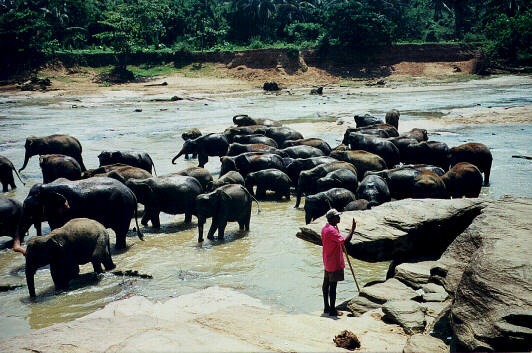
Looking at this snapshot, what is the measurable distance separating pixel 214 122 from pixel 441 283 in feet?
81.1

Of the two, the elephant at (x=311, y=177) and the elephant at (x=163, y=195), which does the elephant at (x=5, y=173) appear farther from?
the elephant at (x=311, y=177)

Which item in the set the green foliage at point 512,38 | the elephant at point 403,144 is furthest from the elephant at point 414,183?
the green foliage at point 512,38

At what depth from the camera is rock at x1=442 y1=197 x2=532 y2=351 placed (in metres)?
5.11

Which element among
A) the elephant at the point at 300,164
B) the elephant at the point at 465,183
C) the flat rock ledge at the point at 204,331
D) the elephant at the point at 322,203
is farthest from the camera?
the elephant at the point at 300,164

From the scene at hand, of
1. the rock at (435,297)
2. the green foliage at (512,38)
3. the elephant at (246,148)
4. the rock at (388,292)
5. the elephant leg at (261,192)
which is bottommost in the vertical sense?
Result: the elephant leg at (261,192)

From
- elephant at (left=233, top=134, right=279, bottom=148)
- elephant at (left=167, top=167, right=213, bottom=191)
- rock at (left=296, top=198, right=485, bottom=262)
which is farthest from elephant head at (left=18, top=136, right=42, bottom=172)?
rock at (left=296, top=198, right=485, bottom=262)

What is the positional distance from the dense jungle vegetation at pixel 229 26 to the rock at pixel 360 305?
47.6 metres

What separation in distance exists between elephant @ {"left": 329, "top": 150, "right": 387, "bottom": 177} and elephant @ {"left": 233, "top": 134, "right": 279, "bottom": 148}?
3.72m

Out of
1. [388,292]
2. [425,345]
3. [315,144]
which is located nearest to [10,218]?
[388,292]

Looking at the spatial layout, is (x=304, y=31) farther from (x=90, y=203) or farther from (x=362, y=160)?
(x=90, y=203)

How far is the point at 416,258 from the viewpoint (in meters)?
8.84

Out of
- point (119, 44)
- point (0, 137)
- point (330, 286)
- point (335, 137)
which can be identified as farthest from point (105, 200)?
point (119, 44)

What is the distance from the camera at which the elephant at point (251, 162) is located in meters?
16.1

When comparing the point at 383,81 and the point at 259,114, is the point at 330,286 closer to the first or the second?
the point at 259,114
